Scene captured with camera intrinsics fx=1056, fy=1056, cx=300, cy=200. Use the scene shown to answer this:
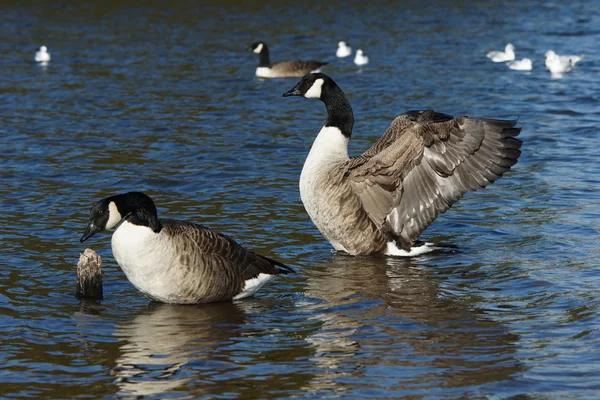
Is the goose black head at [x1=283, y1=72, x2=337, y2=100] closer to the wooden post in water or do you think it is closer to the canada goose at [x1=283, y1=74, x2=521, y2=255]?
the canada goose at [x1=283, y1=74, x2=521, y2=255]

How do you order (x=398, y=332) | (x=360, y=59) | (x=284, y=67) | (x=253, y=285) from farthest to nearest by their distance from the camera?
(x=284, y=67) → (x=360, y=59) → (x=253, y=285) → (x=398, y=332)

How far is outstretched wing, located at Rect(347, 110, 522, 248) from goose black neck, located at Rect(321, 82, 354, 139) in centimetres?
43

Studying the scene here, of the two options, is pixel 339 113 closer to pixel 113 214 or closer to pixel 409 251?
pixel 409 251

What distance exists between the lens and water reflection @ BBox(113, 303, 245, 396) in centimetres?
778

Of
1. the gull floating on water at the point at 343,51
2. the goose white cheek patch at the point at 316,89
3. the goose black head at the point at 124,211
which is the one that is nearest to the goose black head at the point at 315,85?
the goose white cheek patch at the point at 316,89

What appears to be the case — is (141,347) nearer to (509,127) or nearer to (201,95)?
(509,127)

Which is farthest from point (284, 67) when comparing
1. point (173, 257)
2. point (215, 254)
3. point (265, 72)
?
point (173, 257)

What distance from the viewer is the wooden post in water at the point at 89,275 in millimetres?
9539

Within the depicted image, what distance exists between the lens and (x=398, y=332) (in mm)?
8883

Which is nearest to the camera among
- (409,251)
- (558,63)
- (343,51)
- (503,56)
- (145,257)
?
(145,257)

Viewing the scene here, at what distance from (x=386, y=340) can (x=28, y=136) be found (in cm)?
1029

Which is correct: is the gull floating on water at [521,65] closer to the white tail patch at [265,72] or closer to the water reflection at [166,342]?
the white tail patch at [265,72]

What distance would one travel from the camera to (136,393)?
24.7ft

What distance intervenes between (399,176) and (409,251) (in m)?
0.90
